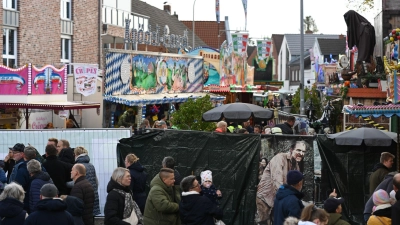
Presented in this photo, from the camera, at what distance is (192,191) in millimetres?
10117

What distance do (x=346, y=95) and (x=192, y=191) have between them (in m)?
13.3

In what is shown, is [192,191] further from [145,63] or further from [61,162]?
[145,63]

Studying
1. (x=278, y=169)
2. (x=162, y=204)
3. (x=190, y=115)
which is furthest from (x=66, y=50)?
(x=162, y=204)

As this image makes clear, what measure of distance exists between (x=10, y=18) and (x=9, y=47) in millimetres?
1149

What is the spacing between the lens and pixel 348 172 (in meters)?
13.2

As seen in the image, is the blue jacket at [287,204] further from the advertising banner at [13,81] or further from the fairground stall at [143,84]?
the fairground stall at [143,84]

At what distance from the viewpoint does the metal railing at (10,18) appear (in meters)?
32.2

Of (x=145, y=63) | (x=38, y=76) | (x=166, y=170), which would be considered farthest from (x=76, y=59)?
(x=166, y=170)

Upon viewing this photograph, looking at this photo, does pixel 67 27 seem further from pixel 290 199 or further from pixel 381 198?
pixel 381 198

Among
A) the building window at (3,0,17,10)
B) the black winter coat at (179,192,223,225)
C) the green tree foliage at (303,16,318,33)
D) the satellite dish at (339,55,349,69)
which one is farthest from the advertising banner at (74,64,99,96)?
the green tree foliage at (303,16,318,33)

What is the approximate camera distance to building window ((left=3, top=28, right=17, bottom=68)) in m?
32.4

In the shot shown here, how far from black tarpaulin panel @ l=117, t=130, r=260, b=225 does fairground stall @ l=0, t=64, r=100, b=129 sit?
10628 millimetres

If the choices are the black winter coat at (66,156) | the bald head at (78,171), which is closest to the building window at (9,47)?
the black winter coat at (66,156)

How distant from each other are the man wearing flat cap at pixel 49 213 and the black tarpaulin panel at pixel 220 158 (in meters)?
5.04
